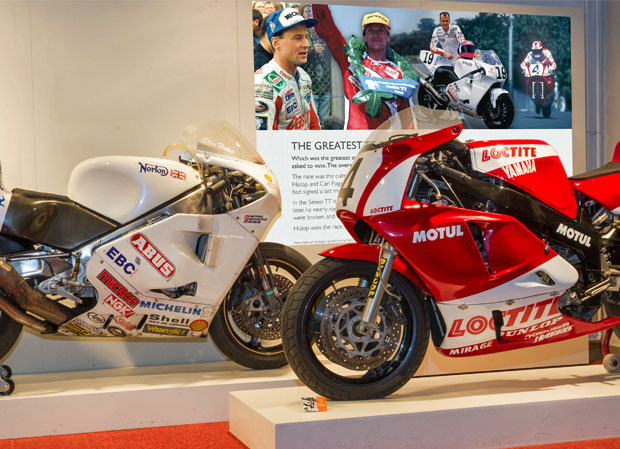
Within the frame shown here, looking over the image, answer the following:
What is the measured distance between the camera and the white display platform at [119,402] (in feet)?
12.0

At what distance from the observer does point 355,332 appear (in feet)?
10.5

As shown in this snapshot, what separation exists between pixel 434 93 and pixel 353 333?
2931 millimetres

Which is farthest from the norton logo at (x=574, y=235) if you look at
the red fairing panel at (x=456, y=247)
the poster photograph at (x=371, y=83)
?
the poster photograph at (x=371, y=83)

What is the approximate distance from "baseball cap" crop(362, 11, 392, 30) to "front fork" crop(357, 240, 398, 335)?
272 cm

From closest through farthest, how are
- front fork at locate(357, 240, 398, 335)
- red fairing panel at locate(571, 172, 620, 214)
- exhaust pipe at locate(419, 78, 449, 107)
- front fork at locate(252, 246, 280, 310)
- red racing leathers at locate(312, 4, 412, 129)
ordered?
front fork at locate(357, 240, 398, 335)
red fairing panel at locate(571, 172, 620, 214)
front fork at locate(252, 246, 280, 310)
red racing leathers at locate(312, 4, 412, 129)
exhaust pipe at locate(419, 78, 449, 107)

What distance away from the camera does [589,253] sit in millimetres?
3529

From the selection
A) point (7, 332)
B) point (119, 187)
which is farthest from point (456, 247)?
point (7, 332)

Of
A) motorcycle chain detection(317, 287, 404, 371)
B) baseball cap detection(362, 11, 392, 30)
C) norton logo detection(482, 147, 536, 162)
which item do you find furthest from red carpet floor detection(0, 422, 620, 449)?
baseball cap detection(362, 11, 392, 30)

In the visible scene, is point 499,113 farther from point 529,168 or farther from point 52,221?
point 52,221

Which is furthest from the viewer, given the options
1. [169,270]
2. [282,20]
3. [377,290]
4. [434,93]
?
[434,93]

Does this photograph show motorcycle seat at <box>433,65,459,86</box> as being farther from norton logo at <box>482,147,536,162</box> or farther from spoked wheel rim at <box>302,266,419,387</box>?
spoked wheel rim at <box>302,266,419,387</box>

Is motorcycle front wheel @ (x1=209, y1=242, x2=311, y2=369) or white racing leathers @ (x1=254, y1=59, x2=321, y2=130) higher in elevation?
white racing leathers @ (x1=254, y1=59, x2=321, y2=130)

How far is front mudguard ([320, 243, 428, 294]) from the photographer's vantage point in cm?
326

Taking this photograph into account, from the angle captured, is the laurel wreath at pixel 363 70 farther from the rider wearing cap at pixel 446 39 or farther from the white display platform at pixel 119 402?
the white display platform at pixel 119 402
